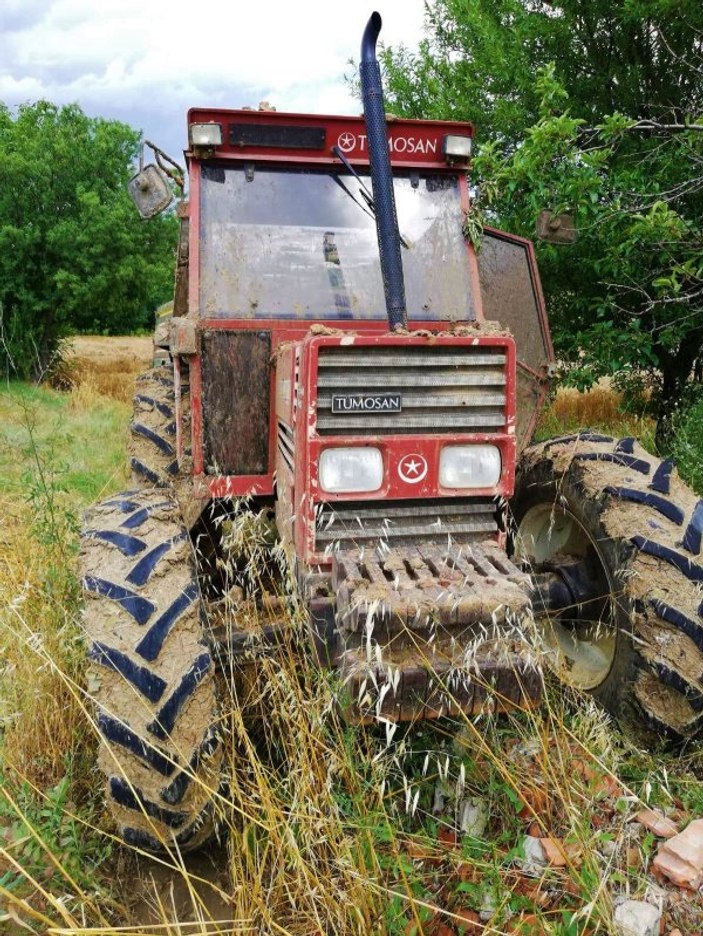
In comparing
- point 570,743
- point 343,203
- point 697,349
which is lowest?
point 570,743

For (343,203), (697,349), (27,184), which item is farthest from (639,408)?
(27,184)

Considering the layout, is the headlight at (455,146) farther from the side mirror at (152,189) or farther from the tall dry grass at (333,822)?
the tall dry grass at (333,822)

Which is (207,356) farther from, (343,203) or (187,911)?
(187,911)

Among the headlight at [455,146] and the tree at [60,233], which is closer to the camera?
the headlight at [455,146]

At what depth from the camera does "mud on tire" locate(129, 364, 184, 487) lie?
3829 mm

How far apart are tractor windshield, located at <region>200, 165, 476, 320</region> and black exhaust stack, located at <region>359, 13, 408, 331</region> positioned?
590 mm

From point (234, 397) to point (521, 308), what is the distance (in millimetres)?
2160

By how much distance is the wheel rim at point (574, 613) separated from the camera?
10.7 ft

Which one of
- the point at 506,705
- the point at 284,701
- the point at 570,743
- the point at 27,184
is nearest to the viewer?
the point at 506,705

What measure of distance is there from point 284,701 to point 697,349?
6.48 meters

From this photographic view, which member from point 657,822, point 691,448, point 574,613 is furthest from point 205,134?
point 691,448

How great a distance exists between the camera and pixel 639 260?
21.0 ft

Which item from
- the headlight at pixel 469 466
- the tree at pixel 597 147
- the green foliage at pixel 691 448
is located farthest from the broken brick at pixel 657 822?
the tree at pixel 597 147

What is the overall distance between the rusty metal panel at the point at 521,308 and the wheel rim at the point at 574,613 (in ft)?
2.71
